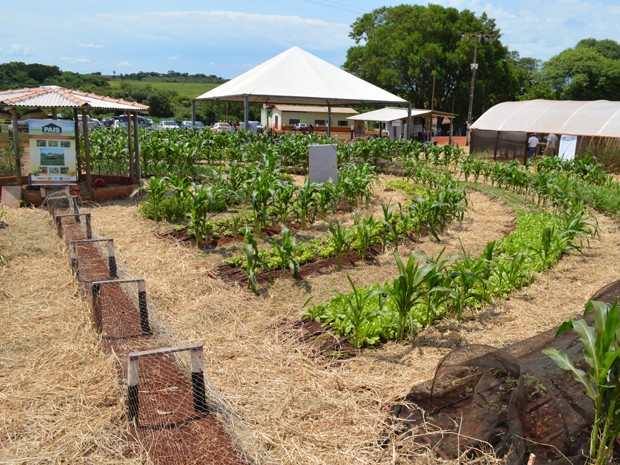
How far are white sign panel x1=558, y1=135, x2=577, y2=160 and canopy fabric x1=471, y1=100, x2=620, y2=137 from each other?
0.27m

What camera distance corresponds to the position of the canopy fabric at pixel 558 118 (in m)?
19.9

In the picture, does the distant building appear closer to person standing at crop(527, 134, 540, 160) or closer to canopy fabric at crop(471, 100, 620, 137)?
canopy fabric at crop(471, 100, 620, 137)

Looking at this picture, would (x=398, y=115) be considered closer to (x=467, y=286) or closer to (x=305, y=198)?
(x=305, y=198)

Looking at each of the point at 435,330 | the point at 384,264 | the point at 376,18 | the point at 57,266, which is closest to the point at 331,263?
the point at 384,264

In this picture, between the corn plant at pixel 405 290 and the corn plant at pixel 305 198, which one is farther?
the corn plant at pixel 305 198

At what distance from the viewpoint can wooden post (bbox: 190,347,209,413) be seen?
11.1 ft

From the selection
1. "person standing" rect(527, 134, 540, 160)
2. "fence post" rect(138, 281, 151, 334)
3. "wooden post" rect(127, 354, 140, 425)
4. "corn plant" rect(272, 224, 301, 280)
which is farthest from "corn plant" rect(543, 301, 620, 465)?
"person standing" rect(527, 134, 540, 160)

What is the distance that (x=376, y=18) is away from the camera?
45875 millimetres

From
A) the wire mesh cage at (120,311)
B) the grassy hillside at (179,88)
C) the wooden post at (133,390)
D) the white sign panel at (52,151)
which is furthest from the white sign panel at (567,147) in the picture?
the grassy hillside at (179,88)

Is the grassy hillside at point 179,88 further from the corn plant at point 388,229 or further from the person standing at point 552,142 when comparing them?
the corn plant at point 388,229

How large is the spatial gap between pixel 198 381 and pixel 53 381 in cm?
121

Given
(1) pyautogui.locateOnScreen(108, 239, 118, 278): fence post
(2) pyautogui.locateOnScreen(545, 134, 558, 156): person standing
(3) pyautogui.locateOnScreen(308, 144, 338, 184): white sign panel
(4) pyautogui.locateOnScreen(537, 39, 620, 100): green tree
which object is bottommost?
(1) pyautogui.locateOnScreen(108, 239, 118, 278): fence post

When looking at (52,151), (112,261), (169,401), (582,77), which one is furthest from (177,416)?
(582,77)

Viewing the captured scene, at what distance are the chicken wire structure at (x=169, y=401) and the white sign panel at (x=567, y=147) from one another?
19.3 meters
